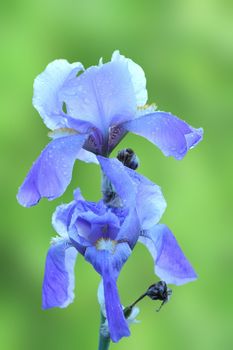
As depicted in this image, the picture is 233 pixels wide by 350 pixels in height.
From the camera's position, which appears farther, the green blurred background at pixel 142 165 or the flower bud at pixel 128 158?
→ the green blurred background at pixel 142 165

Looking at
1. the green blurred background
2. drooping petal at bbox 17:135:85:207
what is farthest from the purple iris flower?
the green blurred background

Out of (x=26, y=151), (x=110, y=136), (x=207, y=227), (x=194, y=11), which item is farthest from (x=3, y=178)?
(x=110, y=136)

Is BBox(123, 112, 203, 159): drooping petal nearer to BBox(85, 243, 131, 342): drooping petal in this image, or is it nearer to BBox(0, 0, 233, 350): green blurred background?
BBox(85, 243, 131, 342): drooping petal

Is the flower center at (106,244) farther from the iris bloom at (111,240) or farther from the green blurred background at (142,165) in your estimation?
the green blurred background at (142,165)

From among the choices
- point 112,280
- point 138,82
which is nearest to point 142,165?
point 138,82

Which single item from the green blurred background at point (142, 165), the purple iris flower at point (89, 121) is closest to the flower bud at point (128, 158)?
the purple iris flower at point (89, 121)

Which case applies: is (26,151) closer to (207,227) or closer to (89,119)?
(207,227)

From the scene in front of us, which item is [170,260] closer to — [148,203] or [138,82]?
[148,203]
